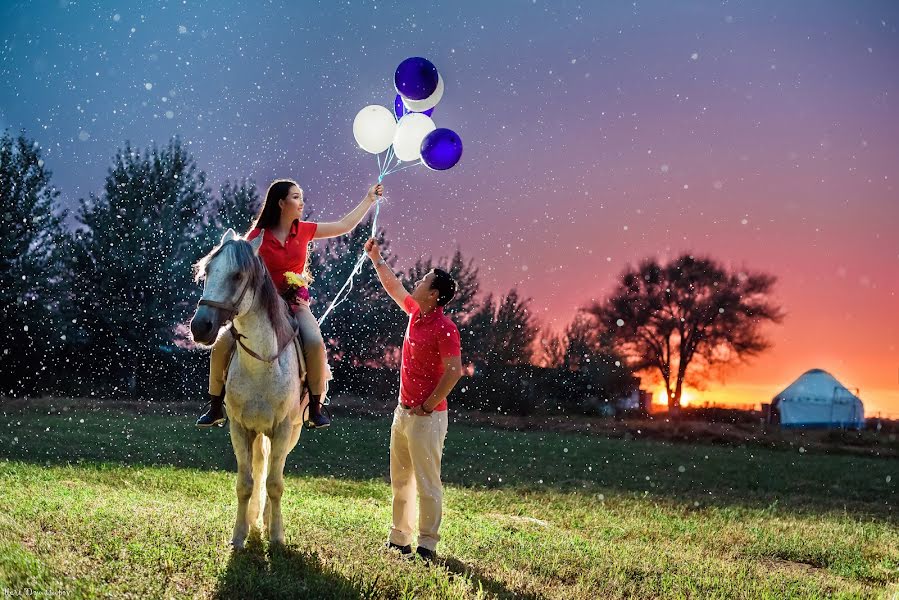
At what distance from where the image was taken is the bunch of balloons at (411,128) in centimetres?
754

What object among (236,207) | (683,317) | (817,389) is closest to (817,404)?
(817,389)

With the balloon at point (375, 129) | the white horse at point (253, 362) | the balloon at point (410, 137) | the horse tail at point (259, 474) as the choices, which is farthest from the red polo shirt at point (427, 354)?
the balloon at point (375, 129)

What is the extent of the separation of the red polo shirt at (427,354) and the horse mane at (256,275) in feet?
3.48

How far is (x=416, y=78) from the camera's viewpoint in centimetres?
784

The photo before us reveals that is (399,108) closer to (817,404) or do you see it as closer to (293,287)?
(293,287)

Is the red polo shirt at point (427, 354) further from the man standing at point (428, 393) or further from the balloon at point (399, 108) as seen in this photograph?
the balloon at point (399, 108)

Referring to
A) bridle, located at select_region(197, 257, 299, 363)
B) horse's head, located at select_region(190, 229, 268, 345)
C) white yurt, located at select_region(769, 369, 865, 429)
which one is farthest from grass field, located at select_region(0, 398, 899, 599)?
white yurt, located at select_region(769, 369, 865, 429)

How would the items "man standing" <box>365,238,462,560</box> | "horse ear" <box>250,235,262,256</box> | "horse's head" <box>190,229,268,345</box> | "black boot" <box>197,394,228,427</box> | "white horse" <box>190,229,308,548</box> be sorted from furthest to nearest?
1. "man standing" <box>365,238,462,560</box>
2. "black boot" <box>197,394,228,427</box>
3. "horse ear" <box>250,235,262,256</box>
4. "white horse" <box>190,229,308,548</box>
5. "horse's head" <box>190,229,268,345</box>

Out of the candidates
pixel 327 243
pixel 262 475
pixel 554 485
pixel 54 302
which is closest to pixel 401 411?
pixel 262 475

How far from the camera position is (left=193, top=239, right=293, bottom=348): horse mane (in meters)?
5.49

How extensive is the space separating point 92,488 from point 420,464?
5.59 meters

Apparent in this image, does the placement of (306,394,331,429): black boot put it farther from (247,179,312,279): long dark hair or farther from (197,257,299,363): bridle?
(247,179,312,279): long dark hair

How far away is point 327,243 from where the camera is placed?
41.0 meters

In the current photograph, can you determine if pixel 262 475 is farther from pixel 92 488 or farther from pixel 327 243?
pixel 327 243
